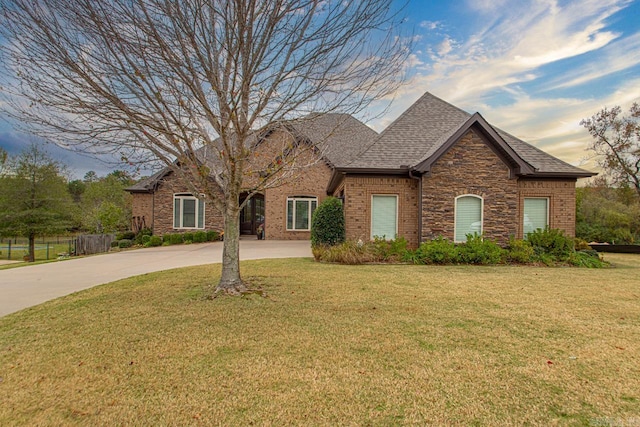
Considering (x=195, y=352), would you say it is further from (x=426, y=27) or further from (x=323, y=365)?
(x=426, y=27)

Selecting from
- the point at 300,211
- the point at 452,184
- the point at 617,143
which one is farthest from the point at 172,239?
the point at 617,143

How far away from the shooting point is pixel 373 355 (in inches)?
149

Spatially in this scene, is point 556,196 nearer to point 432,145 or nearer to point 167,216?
point 432,145

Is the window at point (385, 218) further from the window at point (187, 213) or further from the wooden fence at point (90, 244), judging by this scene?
the wooden fence at point (90, 244)

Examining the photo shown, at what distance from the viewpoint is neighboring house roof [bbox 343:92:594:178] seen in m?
12.2

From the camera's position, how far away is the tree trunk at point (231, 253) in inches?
259

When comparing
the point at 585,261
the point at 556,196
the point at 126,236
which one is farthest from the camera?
the point at 126,236

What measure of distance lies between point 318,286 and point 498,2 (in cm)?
811

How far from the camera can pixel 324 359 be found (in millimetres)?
3658

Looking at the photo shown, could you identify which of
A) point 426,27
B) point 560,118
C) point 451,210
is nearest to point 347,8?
point 426,27

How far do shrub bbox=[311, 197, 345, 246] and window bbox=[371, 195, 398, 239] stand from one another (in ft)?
4.29

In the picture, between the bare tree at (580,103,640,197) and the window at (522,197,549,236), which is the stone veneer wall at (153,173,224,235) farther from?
the bare tree at (580,103,640,197)

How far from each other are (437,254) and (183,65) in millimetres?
8604

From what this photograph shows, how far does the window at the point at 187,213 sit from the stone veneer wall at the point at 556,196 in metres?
16.8
